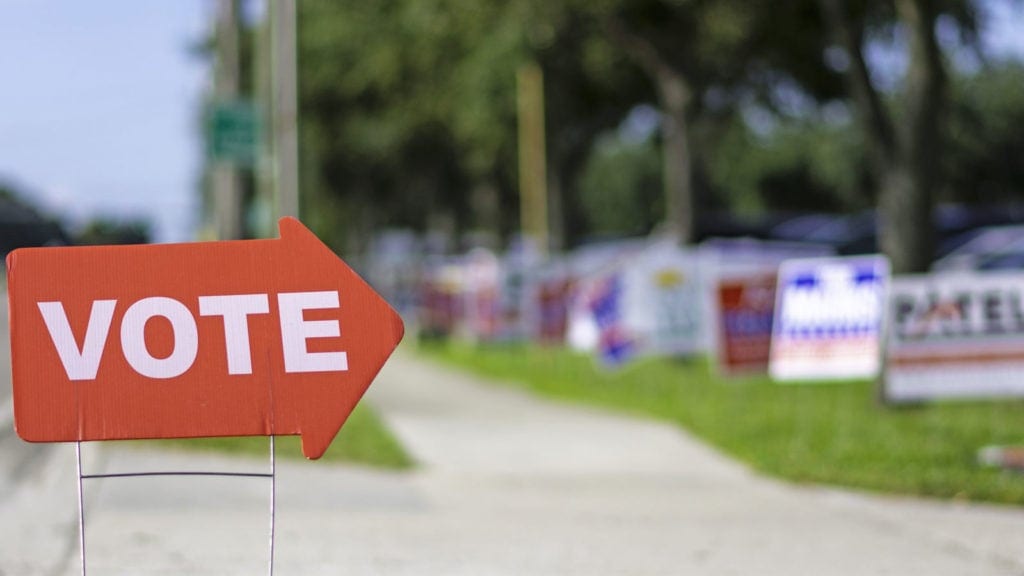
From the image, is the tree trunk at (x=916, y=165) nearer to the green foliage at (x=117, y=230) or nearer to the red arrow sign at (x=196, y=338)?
the green foliage at (x=117, y=230)

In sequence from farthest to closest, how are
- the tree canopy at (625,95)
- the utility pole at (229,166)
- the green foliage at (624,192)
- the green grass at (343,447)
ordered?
the green foliage at (624,192) < the utility pole at (229,166) < the tree canopy at (625,95) < the green grass at (343,447)

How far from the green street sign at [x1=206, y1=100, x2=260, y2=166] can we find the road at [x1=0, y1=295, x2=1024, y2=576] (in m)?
4.43

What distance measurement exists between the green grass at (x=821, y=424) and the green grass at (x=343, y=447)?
259 centimetres

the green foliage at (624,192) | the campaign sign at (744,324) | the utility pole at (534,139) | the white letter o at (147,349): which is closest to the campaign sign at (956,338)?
the campaign sign at (744,324)

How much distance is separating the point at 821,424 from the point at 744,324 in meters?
2.82

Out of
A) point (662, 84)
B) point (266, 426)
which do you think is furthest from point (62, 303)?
point (662, 84)

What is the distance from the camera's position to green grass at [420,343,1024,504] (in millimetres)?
11680

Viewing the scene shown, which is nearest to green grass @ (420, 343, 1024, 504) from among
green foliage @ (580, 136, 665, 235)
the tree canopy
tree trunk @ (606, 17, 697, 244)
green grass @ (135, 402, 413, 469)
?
the tree canopy

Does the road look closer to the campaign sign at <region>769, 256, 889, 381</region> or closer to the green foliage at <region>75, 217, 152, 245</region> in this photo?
the green foliage at <region>75, 217, 152, 245</region>

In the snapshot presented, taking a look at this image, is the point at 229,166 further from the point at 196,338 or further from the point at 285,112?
the point at 196,338

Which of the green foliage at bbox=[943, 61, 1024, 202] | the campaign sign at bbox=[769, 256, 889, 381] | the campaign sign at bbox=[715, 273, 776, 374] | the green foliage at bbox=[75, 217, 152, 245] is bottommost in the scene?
the green foliage at bbox=[943, 61, 1024, 202]

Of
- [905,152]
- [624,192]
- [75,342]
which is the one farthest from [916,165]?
[624,192]

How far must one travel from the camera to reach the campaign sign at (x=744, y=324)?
58.2 ft

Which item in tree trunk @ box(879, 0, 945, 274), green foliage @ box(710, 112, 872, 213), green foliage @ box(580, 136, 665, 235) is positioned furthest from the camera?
green foliage @ box(580, 136, 665, 235)
